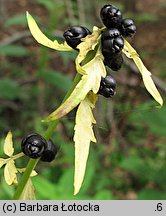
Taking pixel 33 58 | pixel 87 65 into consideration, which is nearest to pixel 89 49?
pixel 87 65

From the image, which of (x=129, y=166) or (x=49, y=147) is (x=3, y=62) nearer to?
(x=129, y=166)

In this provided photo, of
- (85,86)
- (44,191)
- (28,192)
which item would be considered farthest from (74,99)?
(44,191)

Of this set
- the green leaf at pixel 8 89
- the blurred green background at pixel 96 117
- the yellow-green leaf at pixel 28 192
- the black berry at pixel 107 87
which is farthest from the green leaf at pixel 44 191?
the green leaf at pixel 8 89

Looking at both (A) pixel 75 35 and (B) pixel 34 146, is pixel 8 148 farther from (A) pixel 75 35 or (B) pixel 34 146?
(A) pixel 75 35

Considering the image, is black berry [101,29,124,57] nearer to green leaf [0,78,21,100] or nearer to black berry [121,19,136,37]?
black berry [121,19,136,37]

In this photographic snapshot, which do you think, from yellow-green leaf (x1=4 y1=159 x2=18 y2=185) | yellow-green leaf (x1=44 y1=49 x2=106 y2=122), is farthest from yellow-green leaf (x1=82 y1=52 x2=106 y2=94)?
yellow-green leaf (x1=4 y1=159 x2=18 y2=185)
